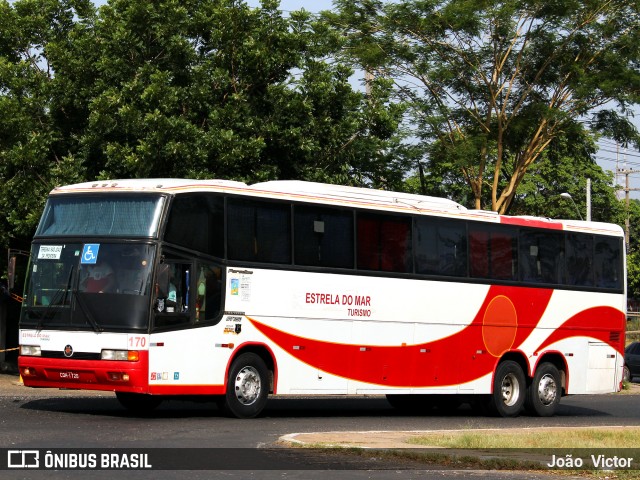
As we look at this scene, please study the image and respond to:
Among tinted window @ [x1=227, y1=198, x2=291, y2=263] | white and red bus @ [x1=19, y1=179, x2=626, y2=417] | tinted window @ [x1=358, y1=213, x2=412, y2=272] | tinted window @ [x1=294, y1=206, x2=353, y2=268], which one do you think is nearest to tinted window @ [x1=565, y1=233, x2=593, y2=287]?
white and red bus @ [x1=19, y1=179, x2=626, y2=417]

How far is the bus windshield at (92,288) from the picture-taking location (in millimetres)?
18078

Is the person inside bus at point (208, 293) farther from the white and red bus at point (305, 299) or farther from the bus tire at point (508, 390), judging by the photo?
the bus tire at point (508, 390)

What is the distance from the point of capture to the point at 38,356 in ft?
60.9

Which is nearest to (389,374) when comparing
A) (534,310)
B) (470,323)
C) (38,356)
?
(470,323)

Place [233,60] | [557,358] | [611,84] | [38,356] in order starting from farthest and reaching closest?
[611,84], [233,60], [557,358], [38,356]

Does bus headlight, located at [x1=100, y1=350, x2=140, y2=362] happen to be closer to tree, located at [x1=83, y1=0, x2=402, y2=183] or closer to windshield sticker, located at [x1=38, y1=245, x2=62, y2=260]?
windshield sticker, located at [x1=38, y1=245, x2=62, y2=260]

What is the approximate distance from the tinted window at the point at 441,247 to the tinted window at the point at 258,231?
3.32m

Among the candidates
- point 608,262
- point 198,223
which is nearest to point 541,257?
point 608,262

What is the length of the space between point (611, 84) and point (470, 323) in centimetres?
1095

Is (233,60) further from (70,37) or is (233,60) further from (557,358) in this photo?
(557,358)

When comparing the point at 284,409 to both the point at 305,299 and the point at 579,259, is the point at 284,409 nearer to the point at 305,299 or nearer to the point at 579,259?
the point at 305,299

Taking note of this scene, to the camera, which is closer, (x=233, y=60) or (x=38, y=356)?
(x=38, y=356)

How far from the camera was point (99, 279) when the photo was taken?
18.3 metres

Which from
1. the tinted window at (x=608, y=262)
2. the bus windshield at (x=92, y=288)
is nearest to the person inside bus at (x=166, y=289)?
the bus windshield at (x=92, y=288)
